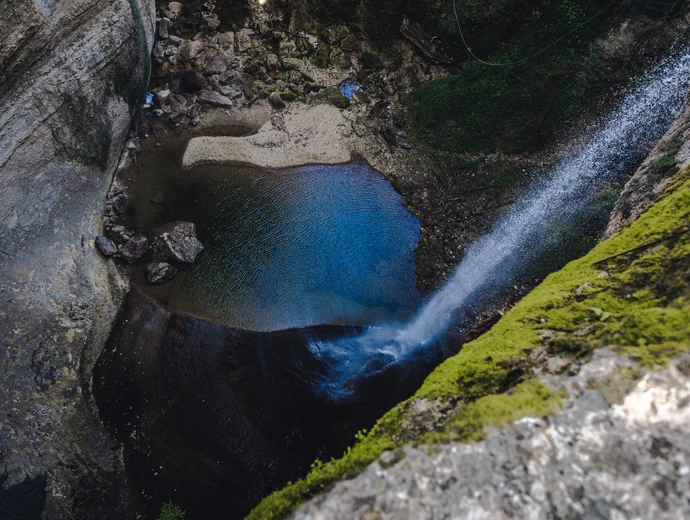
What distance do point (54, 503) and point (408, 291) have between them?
9.77 m

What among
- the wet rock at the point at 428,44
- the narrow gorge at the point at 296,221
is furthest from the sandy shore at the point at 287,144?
the wet rock at the point at 428,44

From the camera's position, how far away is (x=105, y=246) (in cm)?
1195

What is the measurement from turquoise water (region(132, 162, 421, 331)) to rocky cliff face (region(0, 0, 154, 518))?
5.72 ft

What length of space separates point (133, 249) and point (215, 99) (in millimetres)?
5956

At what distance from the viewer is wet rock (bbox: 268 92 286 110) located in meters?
14.4

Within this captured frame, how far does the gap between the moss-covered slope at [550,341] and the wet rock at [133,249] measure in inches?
373

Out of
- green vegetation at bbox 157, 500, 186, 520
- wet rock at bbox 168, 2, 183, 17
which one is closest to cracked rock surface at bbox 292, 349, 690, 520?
green vegetation at bbox 157, 500, 186, 520

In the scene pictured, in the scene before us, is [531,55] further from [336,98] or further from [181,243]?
[181,243]

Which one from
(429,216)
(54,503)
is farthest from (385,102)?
(54,503)

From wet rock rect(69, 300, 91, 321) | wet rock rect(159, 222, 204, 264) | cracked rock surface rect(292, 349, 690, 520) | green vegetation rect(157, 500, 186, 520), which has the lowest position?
green vegetation rect(157, 500, 186, 520)

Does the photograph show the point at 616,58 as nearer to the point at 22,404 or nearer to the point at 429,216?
the point at 429,216

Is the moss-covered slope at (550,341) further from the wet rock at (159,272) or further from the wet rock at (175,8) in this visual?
the wet rock at (175,8)

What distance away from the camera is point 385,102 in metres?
14.8

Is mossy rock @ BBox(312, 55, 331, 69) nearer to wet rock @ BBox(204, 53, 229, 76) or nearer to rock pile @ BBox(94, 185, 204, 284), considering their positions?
wet rock @ BBox(204, 53, 229, 76)
